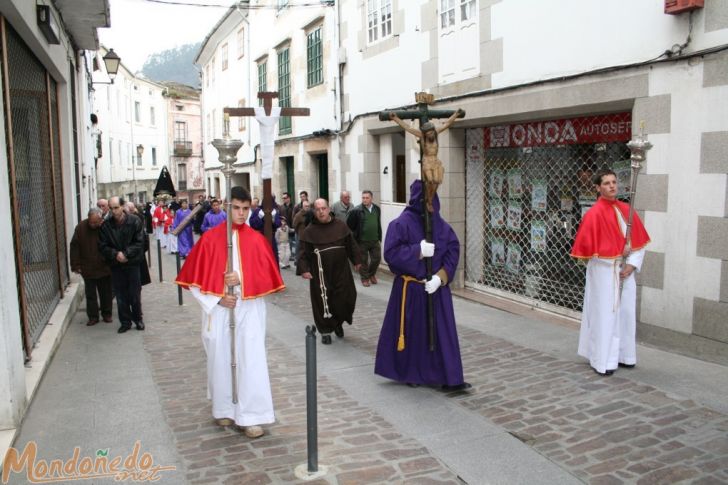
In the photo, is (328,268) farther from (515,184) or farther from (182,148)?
(182,148)

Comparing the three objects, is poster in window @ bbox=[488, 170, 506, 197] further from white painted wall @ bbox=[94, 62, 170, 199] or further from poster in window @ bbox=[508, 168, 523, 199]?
white painted wall @ bbox=[94, 62, 170, 199]

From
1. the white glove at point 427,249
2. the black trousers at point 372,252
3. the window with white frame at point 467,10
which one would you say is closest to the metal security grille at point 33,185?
the white glove at point 427,249

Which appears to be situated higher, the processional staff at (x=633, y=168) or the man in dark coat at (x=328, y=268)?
the processional staff at (x=633, y=168)

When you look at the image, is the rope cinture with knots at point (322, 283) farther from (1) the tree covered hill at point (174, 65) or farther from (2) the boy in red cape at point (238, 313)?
(1) the tree covered hill at point (174, 65)

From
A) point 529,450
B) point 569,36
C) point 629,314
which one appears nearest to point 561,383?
point 629,314

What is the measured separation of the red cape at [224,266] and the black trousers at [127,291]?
13.2 ft

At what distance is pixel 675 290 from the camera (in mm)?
6723

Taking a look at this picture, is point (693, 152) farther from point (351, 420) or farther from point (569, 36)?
point (351, 420)

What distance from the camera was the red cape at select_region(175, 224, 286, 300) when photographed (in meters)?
4.86

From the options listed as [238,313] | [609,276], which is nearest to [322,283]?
[238,313]

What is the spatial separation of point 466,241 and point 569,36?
3985 millimetres

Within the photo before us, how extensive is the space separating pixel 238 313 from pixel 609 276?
3525 millimetres

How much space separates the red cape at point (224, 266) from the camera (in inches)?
191

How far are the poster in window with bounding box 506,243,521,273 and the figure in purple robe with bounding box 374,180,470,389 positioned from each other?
4.01 m
